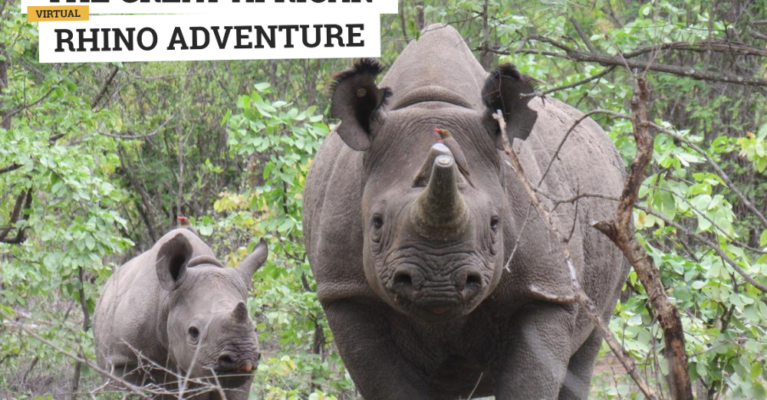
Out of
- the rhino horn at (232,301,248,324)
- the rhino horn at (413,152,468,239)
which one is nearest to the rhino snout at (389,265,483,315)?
the rhino horn at (413,152,468,239)

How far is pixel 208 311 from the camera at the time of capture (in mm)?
8266

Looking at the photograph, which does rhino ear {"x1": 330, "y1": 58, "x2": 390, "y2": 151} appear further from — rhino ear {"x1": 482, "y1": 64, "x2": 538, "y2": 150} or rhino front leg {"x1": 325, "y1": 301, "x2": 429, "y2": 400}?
rhino front leg {"x1": 325, "y1": 301, "x2": 429, "y2": 400}

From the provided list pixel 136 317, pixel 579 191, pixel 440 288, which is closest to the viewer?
pixel 440 288

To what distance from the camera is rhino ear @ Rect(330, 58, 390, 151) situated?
5.16 metres

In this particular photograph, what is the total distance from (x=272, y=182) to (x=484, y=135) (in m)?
3.85

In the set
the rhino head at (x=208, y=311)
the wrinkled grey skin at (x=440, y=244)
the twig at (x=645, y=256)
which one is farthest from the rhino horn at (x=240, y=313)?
the twig at (x=645, y=256)

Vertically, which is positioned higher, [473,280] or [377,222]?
[377,222]

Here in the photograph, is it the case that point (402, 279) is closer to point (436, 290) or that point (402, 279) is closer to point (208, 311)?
point (436, 290)

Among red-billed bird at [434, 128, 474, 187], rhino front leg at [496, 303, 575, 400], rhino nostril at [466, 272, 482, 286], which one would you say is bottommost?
rhino front leg at [496, 303, 575, 400]

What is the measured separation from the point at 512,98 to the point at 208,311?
3606 millimetres

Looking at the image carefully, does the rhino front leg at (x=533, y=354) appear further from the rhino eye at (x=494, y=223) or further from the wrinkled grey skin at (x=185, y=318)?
the wrinkled grey skin at (x=185, y=318)

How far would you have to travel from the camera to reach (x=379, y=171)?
513 centimetres

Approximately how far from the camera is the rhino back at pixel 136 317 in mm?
8852

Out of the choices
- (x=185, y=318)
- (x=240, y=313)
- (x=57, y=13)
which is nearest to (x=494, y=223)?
(x=240, y=313)
